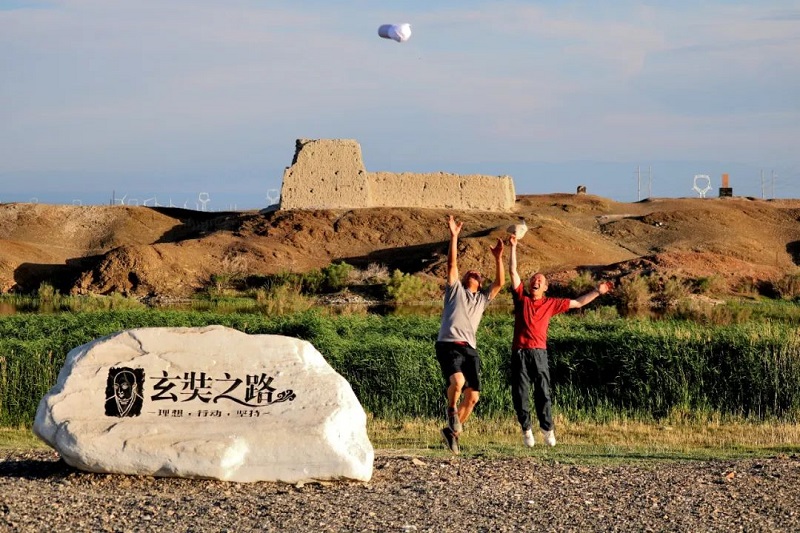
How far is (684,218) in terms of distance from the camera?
6406 cm

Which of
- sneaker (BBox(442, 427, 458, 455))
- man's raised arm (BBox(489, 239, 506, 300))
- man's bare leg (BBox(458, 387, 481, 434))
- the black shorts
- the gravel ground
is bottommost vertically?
the gravel ground

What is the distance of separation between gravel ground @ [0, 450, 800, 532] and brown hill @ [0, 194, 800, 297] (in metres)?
35.9

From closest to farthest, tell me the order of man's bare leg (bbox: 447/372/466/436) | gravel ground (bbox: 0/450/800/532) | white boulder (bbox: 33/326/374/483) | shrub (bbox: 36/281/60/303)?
gravel ground (bbox: 0/450/800/532) → white boulder (bbox: 33/326/374/483) → man's bare leg (bbox: 447/372/466/436) → shrub (bbox: 36/281/60/303)

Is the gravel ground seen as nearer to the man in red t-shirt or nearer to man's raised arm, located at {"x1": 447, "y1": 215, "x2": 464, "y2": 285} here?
the man in red t-shirt

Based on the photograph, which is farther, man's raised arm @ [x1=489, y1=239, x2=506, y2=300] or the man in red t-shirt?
the man in red t-shirt

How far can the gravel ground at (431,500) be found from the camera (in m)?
10.1

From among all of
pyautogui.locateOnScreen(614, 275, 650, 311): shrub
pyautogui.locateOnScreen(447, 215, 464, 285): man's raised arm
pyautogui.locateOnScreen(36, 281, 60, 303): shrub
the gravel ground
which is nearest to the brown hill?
pyautogui.locateOnScreen(36, 281, 60, 303): shrub

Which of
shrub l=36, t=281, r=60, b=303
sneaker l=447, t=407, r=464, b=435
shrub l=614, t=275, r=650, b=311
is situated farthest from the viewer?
shrub l=36, t=281, r=60, b=303

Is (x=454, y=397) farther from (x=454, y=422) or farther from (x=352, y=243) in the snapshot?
(x=352, y=243)

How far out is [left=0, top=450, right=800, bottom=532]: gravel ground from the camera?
10141 mm

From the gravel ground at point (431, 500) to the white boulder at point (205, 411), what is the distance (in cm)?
23

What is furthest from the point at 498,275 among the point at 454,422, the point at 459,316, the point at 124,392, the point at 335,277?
the point at 335,277

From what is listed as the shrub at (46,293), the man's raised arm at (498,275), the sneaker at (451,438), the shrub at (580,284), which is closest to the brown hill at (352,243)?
the shrub at (580,284)

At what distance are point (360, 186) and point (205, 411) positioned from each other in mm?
46813
